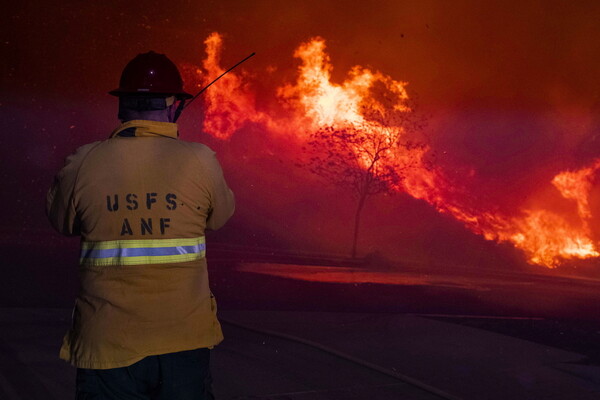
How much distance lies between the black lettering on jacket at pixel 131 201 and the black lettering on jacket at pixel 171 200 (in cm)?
11

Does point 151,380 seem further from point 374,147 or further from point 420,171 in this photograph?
point 420,171

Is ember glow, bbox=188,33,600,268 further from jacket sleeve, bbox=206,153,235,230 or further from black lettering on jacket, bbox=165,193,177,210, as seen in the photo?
black lettering on jacket, bbox=165,193,177,210

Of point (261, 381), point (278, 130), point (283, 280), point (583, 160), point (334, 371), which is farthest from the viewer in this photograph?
point (278, 130)

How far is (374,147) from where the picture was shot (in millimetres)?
33531

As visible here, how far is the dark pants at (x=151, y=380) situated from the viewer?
8.25 ft

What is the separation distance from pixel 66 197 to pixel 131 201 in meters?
0.25

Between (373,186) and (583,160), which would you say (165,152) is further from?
(583,160)

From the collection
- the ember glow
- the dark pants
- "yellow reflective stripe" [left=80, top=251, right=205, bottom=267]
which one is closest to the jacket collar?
"yellow reflective stripe" [left=80, top=251, right=205, bottom=267]

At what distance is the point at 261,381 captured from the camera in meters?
5.97

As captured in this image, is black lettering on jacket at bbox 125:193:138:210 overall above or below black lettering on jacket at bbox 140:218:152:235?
above

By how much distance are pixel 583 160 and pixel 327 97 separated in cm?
1243

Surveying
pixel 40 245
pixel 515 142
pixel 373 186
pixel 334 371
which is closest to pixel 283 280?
pixel 334 371

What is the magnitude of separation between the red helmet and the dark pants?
3.36 feet

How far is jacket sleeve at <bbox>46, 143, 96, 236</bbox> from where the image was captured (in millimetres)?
2549
